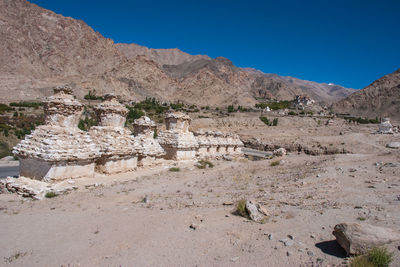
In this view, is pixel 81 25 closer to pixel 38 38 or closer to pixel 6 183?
pixel 38 38

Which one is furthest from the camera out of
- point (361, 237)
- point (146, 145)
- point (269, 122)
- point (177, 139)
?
point (269, 122)

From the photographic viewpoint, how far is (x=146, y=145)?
12.2m

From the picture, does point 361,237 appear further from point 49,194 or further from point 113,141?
point 113,141

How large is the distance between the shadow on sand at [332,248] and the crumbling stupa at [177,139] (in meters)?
11.4

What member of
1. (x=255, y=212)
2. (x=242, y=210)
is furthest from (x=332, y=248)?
(x=242, y=210)

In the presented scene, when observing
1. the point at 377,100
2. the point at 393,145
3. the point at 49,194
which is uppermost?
the point at 377,100

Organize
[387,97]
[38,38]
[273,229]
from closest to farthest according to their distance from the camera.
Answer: [273,229] → [387,97] → [38,38]

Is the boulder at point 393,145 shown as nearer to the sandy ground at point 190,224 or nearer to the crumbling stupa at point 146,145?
the sandy ground at point 190,224

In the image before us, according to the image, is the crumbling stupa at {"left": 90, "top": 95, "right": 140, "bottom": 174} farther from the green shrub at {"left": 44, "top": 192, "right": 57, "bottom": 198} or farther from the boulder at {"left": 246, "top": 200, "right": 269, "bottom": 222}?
the boulder at {"left": 246, "top": 200, "right": 269, "bottom": 222}

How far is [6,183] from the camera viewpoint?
758 centimetres

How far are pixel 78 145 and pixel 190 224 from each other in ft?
17.0

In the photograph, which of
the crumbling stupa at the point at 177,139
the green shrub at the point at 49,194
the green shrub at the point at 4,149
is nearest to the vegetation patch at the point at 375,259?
the green shrub at the point at 49,194

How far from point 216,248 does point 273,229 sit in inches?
44.5

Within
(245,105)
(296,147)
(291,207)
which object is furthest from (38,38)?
(291,207)
